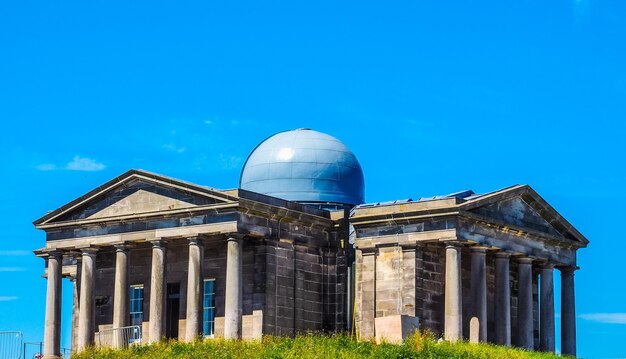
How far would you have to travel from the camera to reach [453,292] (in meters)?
61.9

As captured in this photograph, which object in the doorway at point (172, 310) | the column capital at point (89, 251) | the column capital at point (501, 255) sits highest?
the column capital at point (89, 251)

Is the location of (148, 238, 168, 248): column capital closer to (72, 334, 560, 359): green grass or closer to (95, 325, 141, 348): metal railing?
(95, 325, 141, 348): metal railing

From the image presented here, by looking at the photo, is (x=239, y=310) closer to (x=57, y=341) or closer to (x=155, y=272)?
(x=155, y=272)

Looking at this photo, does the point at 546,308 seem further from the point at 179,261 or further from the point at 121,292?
the point at 121,292

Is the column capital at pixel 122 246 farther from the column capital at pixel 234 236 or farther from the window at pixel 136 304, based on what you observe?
the column capital at pixel 234 236

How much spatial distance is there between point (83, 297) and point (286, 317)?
9269 mm

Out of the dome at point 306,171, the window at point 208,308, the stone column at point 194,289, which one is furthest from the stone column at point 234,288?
the dome at point 306,171

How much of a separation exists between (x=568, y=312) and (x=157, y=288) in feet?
63.8

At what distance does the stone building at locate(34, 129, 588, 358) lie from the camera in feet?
206

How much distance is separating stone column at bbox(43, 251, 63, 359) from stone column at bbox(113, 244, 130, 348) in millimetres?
3296

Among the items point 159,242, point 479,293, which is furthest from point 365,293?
point 159,242

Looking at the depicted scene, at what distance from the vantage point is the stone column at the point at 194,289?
6294cm

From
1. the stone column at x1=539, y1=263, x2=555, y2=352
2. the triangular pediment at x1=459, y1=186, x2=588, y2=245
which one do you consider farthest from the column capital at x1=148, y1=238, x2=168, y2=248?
the stone column at x1=539, y1=263, x2=555, y2=352

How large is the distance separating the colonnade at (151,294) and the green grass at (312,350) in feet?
8.93
